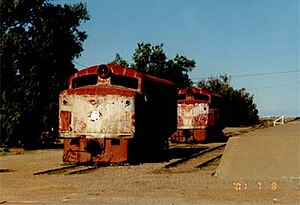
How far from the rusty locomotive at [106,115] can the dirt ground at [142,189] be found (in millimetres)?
2160

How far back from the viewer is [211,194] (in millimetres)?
12359

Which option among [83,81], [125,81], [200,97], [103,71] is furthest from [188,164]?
[200,97]

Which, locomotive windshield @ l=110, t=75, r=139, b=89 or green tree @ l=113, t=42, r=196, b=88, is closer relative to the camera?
locomotive windshield @ l=110, t=75, r=139, b=89

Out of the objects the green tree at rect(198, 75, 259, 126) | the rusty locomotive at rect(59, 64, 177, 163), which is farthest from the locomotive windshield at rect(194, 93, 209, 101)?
the green tree at rect(198, 75, 259, 126)

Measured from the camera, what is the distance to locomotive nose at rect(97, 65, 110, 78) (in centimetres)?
2153

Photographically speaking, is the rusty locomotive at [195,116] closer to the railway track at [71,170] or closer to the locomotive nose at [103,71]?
the locomotive nose at [103,71]

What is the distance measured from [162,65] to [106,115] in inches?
1722

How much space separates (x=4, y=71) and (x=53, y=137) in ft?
18.1

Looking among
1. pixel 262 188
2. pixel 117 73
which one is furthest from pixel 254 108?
pixel 262 188

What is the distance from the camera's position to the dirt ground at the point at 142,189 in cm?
1156

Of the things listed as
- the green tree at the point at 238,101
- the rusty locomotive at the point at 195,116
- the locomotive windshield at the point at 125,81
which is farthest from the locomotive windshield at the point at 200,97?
the green tree at the point at 238,101

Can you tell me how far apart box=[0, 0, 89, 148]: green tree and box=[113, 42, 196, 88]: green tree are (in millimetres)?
26650

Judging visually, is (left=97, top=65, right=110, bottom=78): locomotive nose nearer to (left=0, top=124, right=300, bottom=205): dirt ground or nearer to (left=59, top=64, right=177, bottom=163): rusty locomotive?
(left=59, top=64, right=177, bottom=163): rusty locomotive

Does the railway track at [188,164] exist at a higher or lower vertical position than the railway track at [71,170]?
higher
